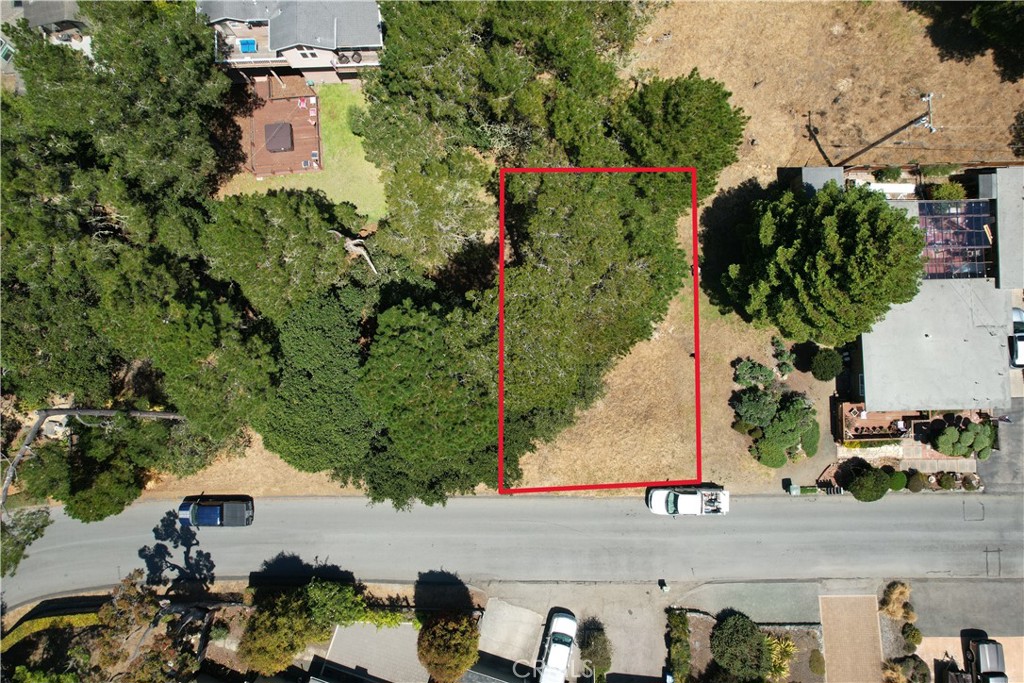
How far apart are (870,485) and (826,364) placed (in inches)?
286

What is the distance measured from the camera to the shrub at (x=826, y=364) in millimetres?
33156

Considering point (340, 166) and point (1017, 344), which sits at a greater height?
point (340, 166)

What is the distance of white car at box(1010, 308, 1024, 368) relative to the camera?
3284 centimetres

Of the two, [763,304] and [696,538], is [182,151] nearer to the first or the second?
[763,304]

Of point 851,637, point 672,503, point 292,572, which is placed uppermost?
point 672,503

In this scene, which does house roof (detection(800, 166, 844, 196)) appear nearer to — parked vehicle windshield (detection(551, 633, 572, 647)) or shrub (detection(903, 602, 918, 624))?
shrub (detection(903, 602, 918, 624))

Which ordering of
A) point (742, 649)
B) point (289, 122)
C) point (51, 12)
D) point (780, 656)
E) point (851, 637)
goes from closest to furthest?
point (742, 649) < point (51, 12) < point (780, 656) < point (851, 637) < point (289, 122)

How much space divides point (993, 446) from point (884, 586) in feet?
34.7

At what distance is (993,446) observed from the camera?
34.4 metres

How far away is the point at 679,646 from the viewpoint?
33.6 m

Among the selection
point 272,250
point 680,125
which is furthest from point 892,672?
point 272,250

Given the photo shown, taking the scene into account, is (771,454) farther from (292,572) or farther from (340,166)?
(340,166)

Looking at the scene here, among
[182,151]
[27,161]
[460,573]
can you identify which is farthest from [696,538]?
[27,161]

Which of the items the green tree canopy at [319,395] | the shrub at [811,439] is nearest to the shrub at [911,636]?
the shrub at [811,439]
